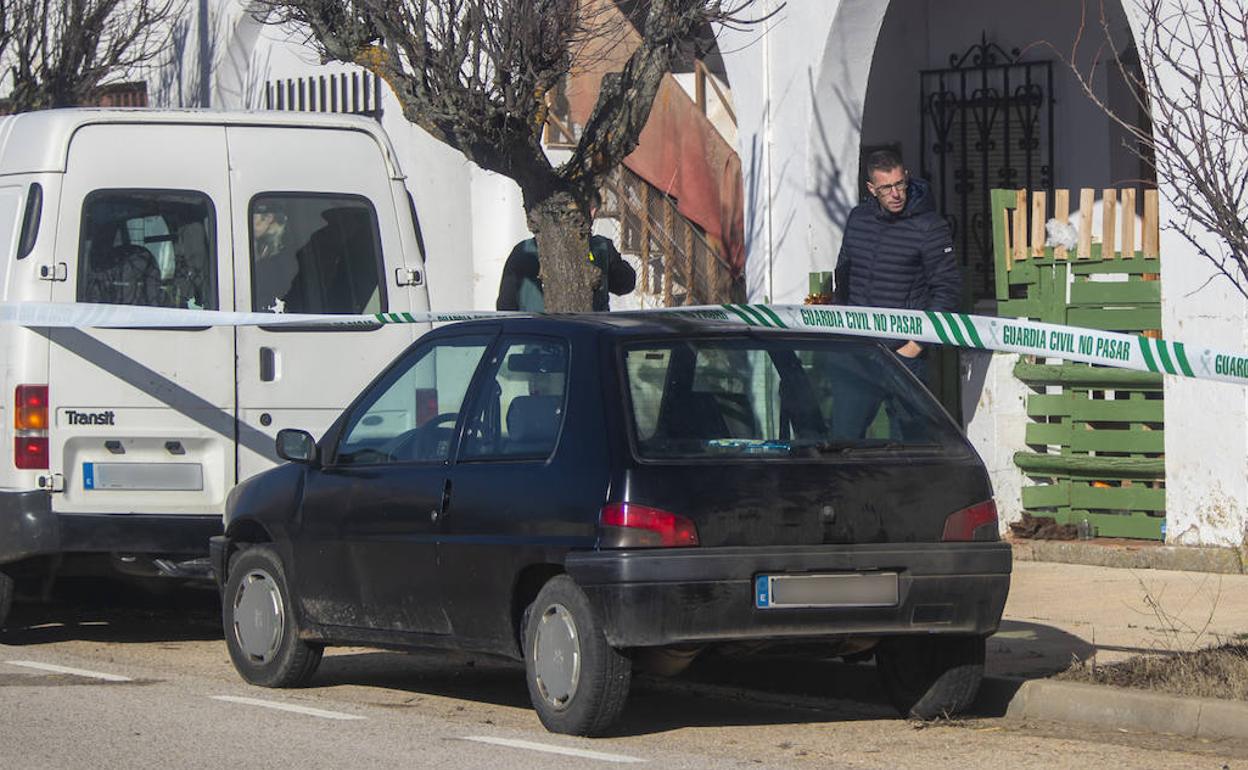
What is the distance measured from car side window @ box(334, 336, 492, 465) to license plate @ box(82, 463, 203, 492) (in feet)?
5.83

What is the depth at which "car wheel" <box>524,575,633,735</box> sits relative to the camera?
23.6 ft

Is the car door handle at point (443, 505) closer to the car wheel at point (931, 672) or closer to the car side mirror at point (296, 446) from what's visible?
the car side mirror at point (296, 446)

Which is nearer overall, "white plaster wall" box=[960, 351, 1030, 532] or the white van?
the white van

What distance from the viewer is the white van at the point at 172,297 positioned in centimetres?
988

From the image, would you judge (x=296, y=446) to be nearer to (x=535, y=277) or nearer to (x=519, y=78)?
(x=519, y=78)

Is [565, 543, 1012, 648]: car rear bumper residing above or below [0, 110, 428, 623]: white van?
below

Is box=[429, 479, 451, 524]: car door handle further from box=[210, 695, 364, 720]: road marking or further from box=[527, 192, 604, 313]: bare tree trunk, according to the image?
box=[527, 192, 604, 313]: bare tree trunk

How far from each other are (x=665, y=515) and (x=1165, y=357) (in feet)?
6.15

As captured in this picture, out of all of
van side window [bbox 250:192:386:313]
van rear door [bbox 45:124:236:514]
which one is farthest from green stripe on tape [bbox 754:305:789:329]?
van rear door [bbox 45:124:236:514]

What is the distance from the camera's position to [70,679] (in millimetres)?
9070

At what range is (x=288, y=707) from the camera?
Answer: 27.2ft

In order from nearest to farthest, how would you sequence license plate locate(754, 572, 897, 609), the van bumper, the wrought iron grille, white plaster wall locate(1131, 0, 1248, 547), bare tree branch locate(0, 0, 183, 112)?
1. license plate locate(754, 572, 897, 609)
2. the van bumper
3. white plaster wall locate(1131, 0, 1248, 547)
4. the wrought iron grille
5. bare tree branch locate(0, 0, 183, 112)

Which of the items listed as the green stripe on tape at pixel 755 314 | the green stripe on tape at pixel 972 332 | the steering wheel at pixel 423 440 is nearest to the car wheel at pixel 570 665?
the steering wheel at pixel 423 440

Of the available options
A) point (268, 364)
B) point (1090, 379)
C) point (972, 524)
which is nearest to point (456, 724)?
point (972, 524)
